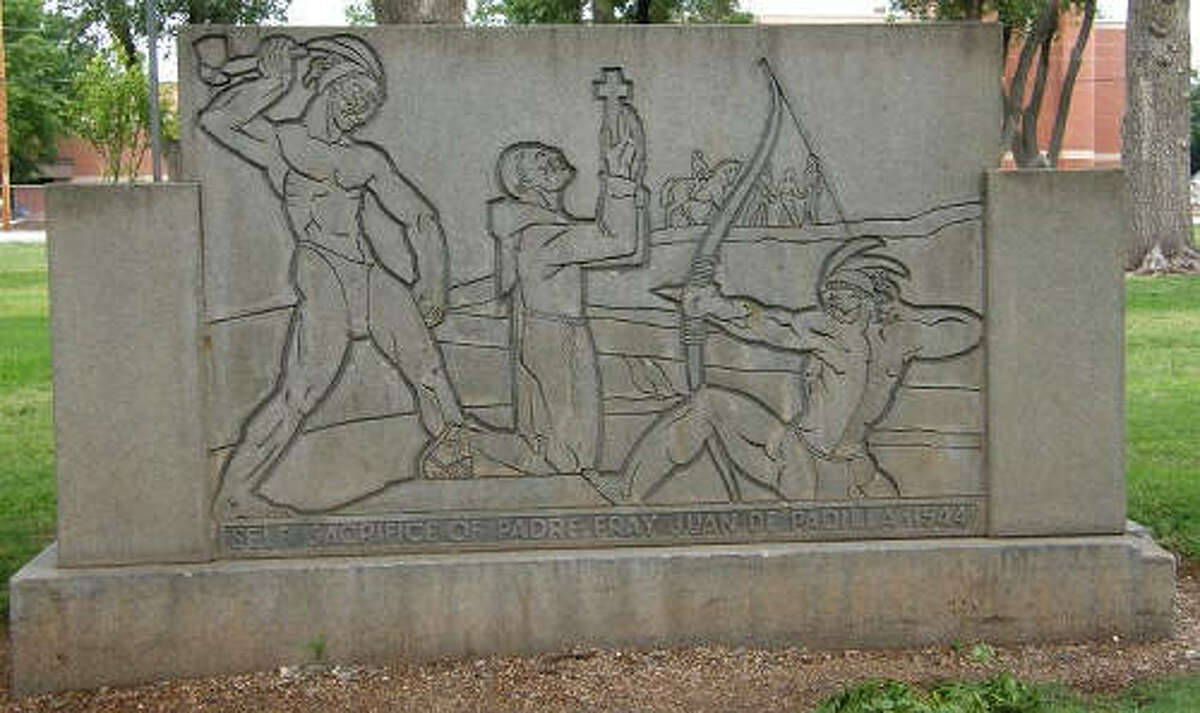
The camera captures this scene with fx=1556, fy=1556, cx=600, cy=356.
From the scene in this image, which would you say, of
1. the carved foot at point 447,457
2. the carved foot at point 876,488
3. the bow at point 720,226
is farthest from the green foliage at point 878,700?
the carved foot at point 447,457

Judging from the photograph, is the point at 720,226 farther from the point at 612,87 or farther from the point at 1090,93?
the point at 1090,93

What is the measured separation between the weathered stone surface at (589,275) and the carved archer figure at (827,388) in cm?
1

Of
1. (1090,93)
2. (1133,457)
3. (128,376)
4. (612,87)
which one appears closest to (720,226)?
(612,87)

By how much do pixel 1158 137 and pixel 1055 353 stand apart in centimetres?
2031

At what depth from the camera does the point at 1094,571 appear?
6.21 meters

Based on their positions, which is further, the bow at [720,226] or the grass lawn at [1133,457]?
the bow at [720,226]

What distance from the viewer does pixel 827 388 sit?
6.20 meters

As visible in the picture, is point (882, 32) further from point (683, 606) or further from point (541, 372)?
point (683, 606)

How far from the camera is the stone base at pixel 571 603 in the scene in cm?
585

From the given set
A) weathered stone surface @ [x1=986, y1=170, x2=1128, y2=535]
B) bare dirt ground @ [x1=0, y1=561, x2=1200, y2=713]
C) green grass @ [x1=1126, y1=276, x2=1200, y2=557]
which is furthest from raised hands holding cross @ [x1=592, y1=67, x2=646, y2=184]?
green grass @ [x1=1126, y1=276, x2=1200, y2=557]

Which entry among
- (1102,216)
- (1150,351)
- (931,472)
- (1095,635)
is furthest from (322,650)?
(1150,351)

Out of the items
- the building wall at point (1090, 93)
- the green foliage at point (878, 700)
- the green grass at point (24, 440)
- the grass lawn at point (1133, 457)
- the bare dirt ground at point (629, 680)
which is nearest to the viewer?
the green foliage at point (878, 700)

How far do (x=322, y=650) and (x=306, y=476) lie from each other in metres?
0.67

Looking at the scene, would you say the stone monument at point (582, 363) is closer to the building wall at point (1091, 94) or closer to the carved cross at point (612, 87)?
the carved cross at point (612, 87)
